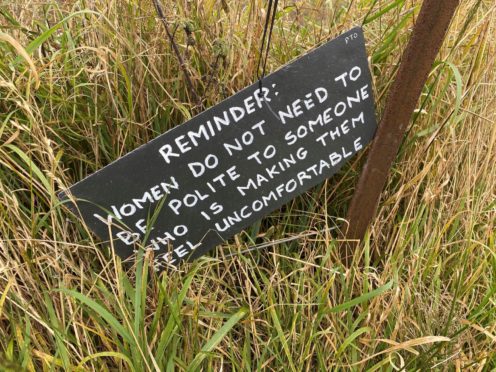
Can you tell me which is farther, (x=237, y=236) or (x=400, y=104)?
(x=237, y=236)

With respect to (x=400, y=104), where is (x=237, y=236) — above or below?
below

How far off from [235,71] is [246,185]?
0.36 metres

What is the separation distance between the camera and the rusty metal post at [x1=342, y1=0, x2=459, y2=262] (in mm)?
1081

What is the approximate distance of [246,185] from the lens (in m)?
1.21

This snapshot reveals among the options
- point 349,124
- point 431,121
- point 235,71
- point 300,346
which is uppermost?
point 235,71

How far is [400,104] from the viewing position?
1178 millimetres

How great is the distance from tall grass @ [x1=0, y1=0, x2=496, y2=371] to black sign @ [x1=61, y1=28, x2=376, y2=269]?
0.24 feet

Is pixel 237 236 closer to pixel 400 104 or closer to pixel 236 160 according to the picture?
pixel 236 160

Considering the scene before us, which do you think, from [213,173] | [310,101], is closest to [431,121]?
[310,101]

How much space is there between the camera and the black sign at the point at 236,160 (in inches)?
43.5

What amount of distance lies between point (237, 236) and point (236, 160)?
226 millimetres

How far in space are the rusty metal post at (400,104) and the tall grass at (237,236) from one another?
0.09 meters

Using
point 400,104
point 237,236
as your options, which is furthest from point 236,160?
point 400,104

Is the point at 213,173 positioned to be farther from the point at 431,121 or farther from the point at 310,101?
the point at 431,121
